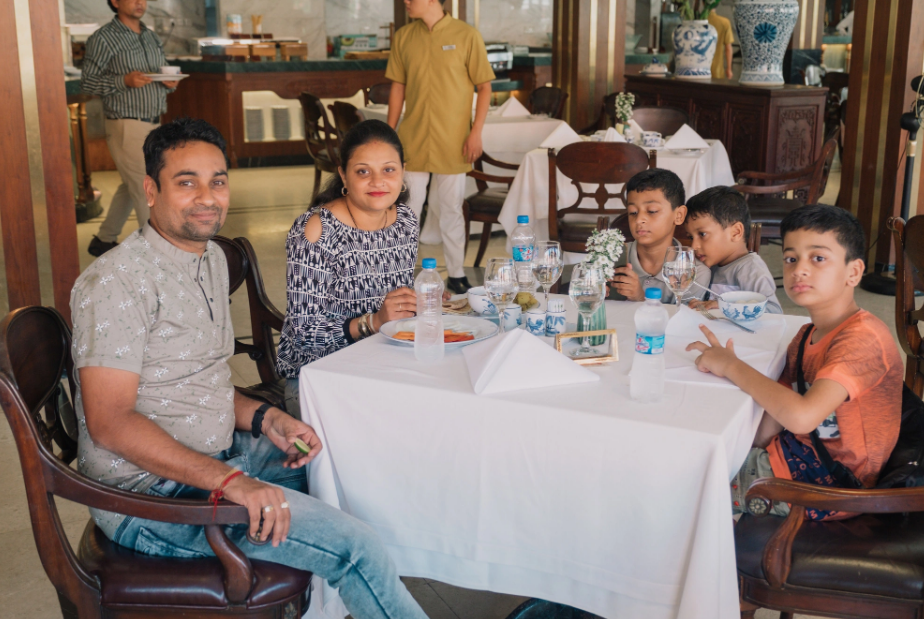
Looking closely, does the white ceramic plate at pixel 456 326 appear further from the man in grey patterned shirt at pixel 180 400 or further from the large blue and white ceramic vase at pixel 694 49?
the large blue and white ceramic vase at pixel 694 49

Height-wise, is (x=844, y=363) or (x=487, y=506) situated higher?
(x=844, y=363)

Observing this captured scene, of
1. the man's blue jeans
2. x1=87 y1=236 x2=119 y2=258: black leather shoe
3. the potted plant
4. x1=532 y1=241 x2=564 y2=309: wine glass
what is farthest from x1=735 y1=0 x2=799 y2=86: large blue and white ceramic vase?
the man's blue jeans

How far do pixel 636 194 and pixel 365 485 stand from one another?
1.35 metres

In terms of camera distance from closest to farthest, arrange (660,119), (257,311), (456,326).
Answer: (456,326)
(257,311)
(660,119)

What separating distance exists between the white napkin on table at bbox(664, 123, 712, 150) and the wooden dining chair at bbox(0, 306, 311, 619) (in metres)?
3.84

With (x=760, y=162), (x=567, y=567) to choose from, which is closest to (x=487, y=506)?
(x=567, y=567)

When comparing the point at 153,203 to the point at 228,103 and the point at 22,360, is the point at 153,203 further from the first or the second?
the point at 228,103

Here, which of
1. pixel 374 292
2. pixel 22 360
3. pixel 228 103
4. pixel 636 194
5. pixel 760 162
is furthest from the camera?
pixel 228 103

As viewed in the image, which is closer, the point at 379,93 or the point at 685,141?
the point at 685,141

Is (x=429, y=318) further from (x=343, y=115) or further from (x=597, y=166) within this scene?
(x=343, y=115)

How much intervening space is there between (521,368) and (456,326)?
41 centimetres

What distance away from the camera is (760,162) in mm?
6055

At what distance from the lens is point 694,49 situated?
694cm

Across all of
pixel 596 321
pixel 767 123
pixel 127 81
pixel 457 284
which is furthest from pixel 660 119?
pixel 596 321
